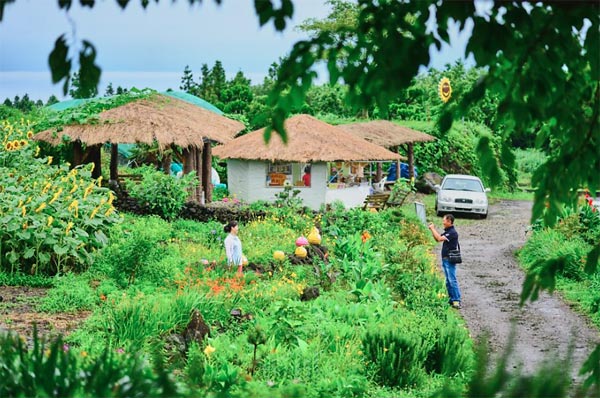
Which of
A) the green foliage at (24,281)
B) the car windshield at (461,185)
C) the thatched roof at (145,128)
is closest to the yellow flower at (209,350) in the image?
the green foliage at (24,281)

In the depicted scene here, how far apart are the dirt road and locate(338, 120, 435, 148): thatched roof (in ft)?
35.3

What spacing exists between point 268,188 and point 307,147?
7.16ft

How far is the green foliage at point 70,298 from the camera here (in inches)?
402

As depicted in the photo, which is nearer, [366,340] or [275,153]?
Answer: [366,340]

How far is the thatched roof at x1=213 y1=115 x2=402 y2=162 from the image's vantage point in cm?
2611

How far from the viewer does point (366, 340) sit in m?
8.57

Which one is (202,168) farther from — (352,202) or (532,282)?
(532,282)

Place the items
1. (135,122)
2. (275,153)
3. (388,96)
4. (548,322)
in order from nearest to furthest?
1. (388,96)
2. (548,322)
3. (135,122)
4. (275,153)

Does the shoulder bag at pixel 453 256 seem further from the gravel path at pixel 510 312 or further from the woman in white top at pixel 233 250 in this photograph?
the woman in white top at pixel 233 250

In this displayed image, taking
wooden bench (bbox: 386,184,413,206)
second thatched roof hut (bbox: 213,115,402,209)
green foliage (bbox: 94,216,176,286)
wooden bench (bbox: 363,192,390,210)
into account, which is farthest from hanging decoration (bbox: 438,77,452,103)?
green foliage (bbox: 94,216,176,286)

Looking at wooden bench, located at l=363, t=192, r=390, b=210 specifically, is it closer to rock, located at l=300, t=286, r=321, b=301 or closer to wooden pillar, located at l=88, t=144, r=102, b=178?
wooden pillar, located at l=88, t=144, r=102, b=178

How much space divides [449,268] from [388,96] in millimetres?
9580

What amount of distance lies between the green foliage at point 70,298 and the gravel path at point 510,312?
5.45m

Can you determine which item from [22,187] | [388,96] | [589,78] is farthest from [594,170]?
[22,187]
